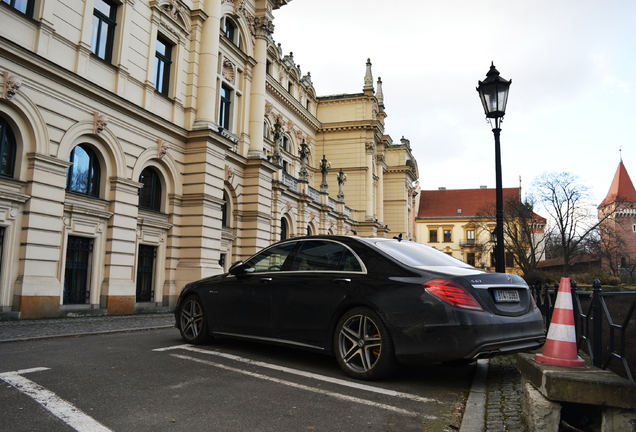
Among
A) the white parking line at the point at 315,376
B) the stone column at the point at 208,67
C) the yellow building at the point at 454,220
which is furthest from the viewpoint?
the yellow building at the point at 454,220

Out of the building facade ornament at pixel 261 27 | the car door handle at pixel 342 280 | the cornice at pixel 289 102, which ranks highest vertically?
the cornice at pixel 289 102

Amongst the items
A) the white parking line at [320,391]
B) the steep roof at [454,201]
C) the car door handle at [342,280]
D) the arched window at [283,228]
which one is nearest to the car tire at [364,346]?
the car door handle at [342,280]

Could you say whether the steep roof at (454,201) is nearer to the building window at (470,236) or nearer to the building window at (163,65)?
the building window at (470,236)

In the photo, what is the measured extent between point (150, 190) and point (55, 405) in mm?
14491

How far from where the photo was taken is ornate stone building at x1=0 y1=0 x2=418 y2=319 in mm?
12547

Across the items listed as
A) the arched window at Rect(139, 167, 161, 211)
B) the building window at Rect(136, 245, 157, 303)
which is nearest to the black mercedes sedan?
the building window at Rect(136, 245, 157, 303)

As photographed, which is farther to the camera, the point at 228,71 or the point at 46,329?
the point at 228,71

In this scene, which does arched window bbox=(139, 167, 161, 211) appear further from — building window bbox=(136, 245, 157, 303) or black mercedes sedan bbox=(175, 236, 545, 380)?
black mercedes sedan bbox=(175, 236, 545, 380)

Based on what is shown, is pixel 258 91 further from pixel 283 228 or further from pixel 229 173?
pixel 283 228

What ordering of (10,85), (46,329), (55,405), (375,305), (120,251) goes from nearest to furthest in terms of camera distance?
(55,405), (375,305), (46,329), (10,85), (120,251)

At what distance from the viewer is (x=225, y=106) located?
23.4 metres

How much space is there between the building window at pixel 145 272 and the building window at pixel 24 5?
7.73 m


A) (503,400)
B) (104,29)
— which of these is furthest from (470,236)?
(503,400)

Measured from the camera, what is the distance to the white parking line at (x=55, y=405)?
12.0 ft
